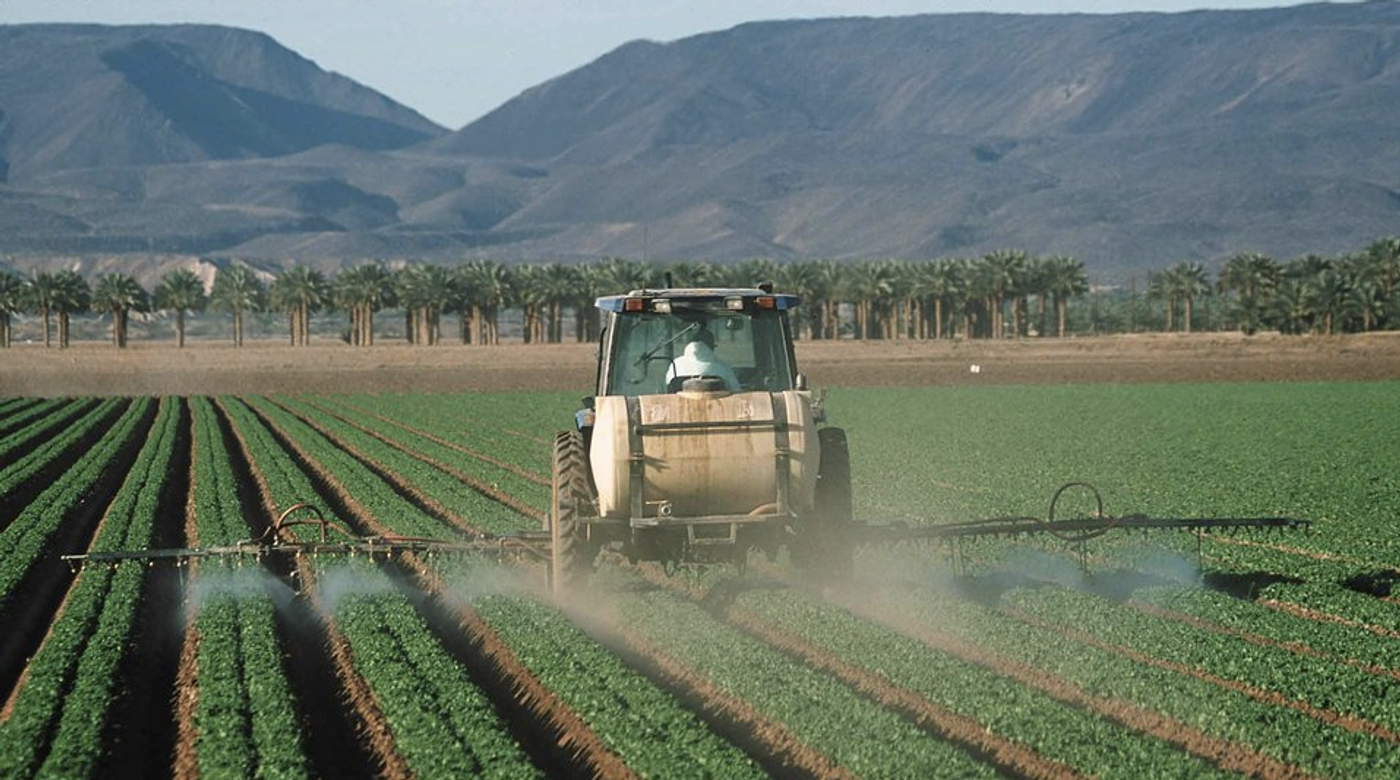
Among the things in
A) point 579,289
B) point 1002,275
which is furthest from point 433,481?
point 579,289

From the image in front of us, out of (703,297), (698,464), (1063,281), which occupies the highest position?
(1063,281)

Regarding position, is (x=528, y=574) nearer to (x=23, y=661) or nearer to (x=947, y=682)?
(x=23, y=661)

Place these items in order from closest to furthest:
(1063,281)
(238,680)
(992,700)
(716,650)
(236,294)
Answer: (992,700) < (238,680) < (716,650) < (1063,281) < (236,294)

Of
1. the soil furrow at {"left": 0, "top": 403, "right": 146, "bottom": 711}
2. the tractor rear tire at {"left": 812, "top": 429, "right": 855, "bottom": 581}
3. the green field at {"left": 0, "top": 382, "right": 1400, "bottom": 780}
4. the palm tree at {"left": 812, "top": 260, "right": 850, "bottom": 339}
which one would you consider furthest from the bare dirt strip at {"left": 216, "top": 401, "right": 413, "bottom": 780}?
the palm tree at {"left": 812, "top": 260, "right": 850, "bottom": 339}

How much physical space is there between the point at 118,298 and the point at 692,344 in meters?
121

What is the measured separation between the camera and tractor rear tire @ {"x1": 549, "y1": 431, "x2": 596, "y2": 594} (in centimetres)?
1586

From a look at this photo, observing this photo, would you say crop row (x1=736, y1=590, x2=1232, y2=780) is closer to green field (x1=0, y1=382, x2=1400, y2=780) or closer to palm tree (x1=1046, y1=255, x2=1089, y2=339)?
green field (x1=0, y1=382, x2=1400, y2=780)

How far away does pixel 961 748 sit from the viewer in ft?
37.1

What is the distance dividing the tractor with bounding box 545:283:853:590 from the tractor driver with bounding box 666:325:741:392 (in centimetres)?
1

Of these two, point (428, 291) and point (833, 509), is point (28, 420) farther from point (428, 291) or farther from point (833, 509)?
→ point (428, 291)

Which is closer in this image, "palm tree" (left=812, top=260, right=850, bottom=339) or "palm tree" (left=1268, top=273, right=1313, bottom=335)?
"palm tree" (left=1268, top=273, right=1313, bottom=335)

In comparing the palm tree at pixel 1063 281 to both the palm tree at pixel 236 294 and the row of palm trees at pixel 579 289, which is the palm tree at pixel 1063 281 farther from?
the palm tree at pixel 236 294

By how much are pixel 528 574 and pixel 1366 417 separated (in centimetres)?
3035

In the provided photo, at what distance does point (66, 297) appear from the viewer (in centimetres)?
12988
